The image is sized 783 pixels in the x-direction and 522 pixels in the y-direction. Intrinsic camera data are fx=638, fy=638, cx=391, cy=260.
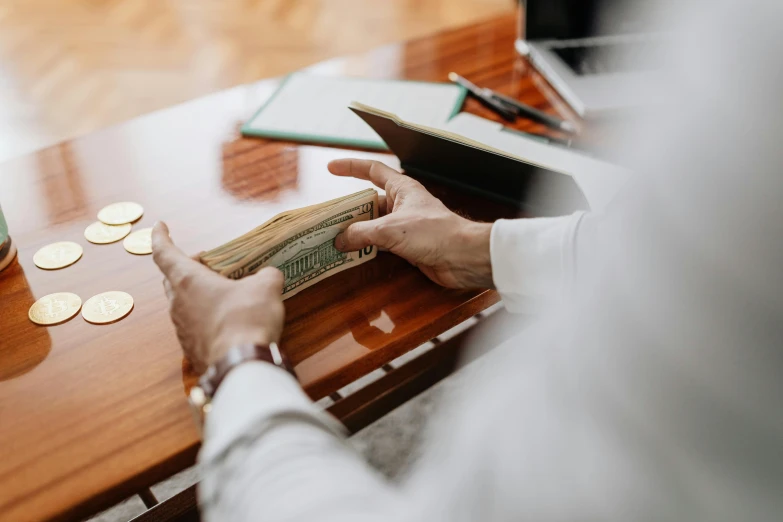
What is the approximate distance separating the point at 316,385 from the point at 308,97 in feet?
2.40

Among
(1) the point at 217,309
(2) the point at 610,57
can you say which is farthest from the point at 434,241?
(2) the point at 610,57

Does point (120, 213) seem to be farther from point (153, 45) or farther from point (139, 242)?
point (153, 45)

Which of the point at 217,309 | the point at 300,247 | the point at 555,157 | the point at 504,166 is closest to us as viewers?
the point at 217,309

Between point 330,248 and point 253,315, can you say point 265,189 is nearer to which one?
point 330,248

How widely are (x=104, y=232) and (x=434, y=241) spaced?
481mm

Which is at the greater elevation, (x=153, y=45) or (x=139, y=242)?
(x=139, y=242)

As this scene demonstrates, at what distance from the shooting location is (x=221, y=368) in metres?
0.63

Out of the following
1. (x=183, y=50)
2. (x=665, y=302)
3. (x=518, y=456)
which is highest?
(x=665, y=302)

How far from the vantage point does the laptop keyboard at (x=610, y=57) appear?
140cm

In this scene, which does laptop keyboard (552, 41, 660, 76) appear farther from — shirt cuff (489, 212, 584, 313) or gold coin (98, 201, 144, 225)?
gold coin (98, 201, 144, 225)

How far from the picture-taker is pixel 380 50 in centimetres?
148

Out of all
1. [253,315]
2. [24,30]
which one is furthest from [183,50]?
[253,315]

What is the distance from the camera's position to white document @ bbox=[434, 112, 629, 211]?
0.97 m

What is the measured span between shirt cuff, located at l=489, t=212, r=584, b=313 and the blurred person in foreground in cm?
20
